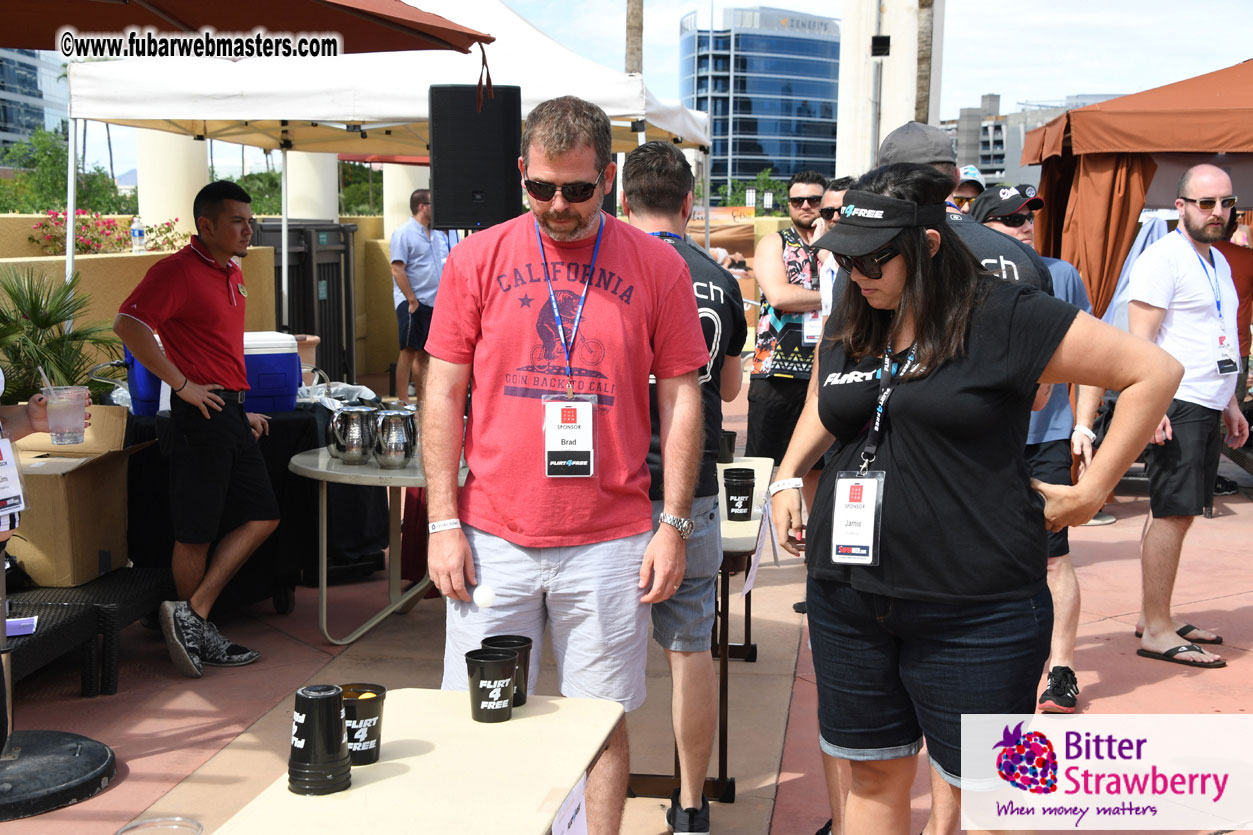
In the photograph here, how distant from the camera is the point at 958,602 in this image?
2.20 meters

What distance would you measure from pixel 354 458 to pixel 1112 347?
10.9ft

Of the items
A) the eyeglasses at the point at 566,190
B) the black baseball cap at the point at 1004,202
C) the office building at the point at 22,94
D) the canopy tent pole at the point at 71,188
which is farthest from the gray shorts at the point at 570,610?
the office building at the point at 22,94

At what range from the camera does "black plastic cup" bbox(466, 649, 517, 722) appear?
6.61 feet

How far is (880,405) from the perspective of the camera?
2.29 meters

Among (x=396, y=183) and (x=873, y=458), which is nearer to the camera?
(x=873, y=458)

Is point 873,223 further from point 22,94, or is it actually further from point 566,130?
point 22,94

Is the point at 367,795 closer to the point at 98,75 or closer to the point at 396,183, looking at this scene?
the point at 98,75

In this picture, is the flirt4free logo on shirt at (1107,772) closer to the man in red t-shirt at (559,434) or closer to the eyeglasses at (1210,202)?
the man in red t-shirt at (559,434)

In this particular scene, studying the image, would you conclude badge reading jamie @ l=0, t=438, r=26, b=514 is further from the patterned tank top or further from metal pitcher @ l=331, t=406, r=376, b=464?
the patterned tank top

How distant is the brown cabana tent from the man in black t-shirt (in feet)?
16.4

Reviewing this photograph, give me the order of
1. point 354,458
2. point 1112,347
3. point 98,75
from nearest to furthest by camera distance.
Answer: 1. point 1112,347
2. point 354,458
3. point 98,75

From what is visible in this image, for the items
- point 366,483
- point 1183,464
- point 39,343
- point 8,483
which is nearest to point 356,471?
point 366,483

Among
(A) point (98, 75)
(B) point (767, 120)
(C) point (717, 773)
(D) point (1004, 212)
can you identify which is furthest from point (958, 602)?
(B) point (767, 120)

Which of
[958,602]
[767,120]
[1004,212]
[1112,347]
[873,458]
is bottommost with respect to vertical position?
[958,602]
